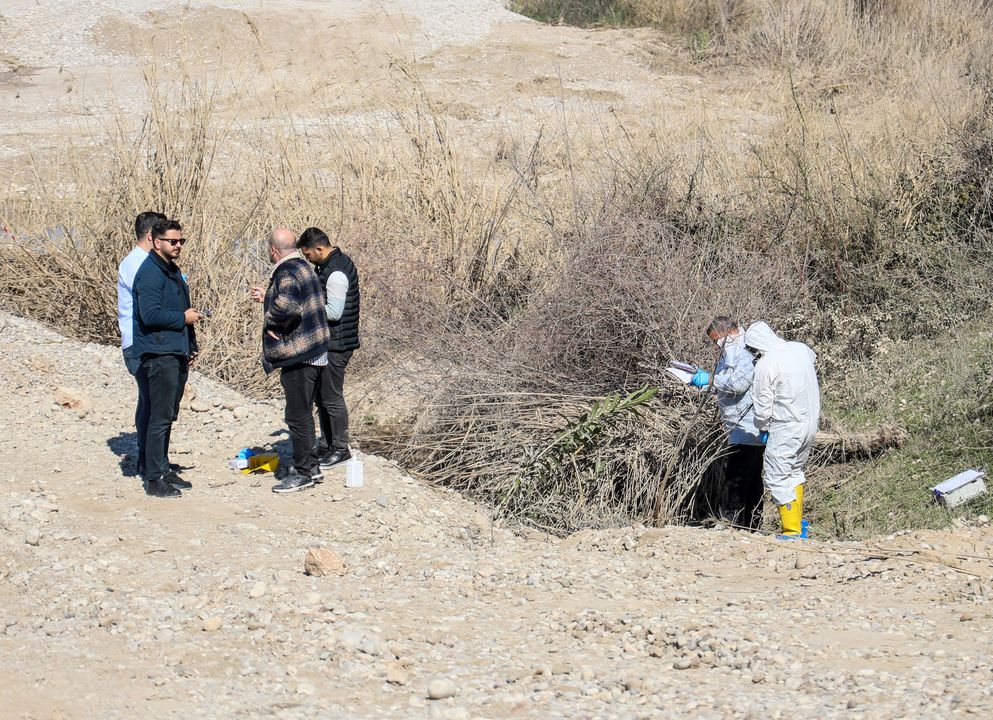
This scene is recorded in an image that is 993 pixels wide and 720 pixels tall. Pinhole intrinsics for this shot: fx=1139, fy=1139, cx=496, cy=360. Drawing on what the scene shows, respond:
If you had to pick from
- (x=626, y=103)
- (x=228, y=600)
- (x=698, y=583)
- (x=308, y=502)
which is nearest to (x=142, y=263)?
(x=308, y=502)

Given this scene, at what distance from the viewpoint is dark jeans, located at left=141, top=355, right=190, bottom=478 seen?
6.36 m

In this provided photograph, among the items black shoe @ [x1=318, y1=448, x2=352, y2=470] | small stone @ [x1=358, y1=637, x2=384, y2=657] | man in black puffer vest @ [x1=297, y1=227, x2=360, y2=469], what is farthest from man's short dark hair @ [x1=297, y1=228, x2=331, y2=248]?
small stone @ [x1=358, y1=637, x2=384, y2=657]

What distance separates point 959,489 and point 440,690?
15.0 feet

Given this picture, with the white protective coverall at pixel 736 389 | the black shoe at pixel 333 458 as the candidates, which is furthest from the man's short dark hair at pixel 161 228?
the white protective coverall at pixel 736 389

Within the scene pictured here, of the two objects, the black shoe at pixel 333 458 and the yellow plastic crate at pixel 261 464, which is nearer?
the black shoe at pixel 333 458

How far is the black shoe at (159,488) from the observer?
21.6ft

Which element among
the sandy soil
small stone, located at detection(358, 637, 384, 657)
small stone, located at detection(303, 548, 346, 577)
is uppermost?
the sandy soil

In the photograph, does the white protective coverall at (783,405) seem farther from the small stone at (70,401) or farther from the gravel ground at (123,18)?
the gravel ground at (123,18)

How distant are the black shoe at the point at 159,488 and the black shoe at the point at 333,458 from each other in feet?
3.08

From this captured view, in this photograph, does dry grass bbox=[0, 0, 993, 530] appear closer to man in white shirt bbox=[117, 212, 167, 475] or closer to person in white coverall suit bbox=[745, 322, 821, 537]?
person in white coverall suit bbox=[745, 322, 821, 537]

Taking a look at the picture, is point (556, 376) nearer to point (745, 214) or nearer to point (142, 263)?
point (142, 263)

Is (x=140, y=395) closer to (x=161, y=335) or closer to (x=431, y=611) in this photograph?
(x=161, y=335)

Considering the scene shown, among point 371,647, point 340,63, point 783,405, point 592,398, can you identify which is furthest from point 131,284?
point 340,63

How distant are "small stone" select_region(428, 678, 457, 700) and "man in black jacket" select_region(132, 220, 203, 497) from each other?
9.30ft
